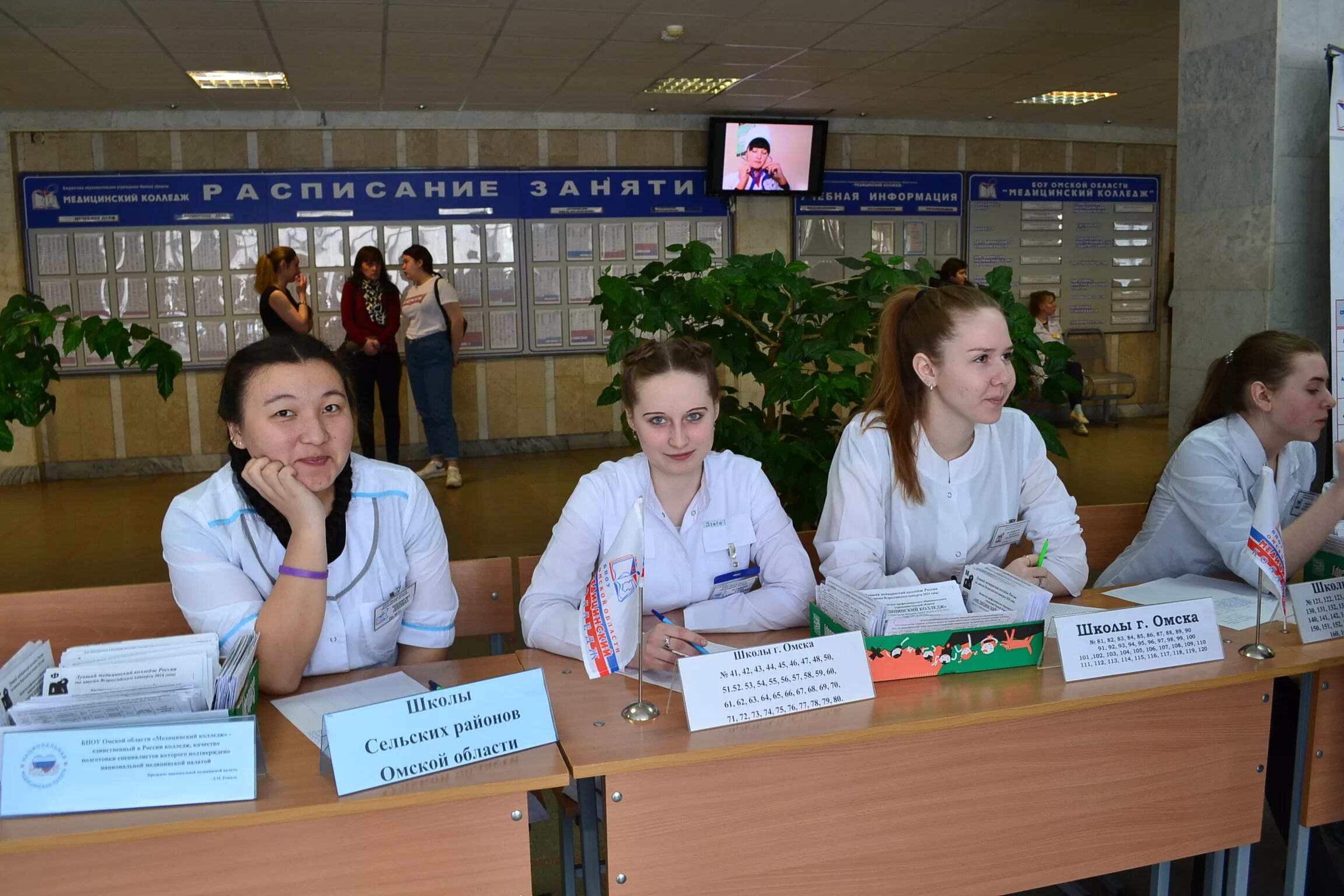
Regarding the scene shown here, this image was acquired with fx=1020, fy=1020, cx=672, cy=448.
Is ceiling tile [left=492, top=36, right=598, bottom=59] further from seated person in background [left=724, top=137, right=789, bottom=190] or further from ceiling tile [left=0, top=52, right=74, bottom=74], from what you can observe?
ceiling tile [left=0, top=52, right=74, bottom=74]

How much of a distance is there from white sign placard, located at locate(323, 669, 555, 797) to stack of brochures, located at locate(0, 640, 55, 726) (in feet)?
1.32

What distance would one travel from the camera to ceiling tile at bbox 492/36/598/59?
579 centimetres

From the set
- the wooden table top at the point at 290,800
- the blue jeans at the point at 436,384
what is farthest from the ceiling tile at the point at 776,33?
the wooden table top at the point at 290,800

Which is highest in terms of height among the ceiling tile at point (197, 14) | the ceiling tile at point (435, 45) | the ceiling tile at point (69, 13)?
the ceiling tile at point (435, 45)

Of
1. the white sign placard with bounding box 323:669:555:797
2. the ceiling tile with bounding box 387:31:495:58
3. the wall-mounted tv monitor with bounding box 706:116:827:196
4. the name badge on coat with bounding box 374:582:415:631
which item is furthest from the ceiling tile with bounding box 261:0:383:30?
the white sign placard with bounding box 323:669:555:797

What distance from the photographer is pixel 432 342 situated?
705cm

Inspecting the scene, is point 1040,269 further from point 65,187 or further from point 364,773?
point 364,773

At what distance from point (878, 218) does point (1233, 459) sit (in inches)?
271

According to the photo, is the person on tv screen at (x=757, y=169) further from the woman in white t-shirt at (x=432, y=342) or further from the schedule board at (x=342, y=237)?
the woman in white t-shirt at (x=432, y=342)

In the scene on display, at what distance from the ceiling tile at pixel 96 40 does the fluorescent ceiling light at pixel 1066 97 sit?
239 inches

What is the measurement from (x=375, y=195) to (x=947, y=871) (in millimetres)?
7395

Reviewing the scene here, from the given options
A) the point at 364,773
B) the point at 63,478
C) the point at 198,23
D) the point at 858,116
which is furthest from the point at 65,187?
the point at 364,773

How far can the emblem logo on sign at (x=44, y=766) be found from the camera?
116 cm

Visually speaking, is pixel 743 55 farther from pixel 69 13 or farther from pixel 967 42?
pixel 69 13
